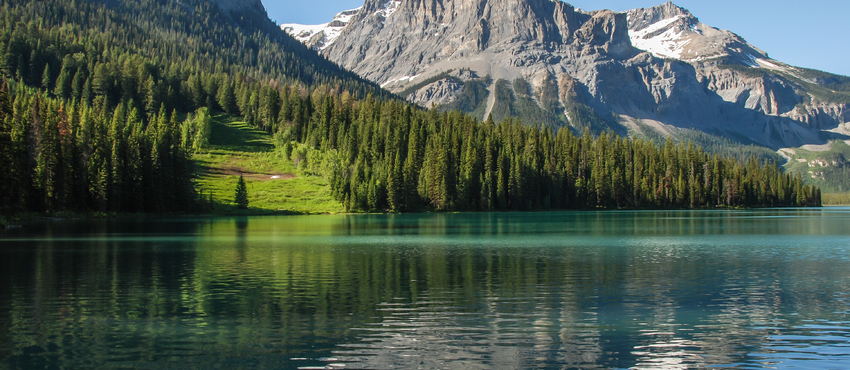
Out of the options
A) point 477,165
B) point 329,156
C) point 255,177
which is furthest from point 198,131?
point 477,165

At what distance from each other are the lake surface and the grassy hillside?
84782 mm

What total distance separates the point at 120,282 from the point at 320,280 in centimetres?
978

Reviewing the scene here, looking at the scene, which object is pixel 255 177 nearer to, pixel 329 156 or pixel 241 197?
pixel 329 156

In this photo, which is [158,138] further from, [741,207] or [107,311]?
[741,207]

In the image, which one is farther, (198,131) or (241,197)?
(198,131)

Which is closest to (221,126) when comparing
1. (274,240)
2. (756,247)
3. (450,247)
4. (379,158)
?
(379,158)

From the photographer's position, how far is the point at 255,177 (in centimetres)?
14788

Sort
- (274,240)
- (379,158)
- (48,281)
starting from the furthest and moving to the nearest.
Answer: (379,158)
(274,240)
(48,281)

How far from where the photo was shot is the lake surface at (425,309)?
1595 cm

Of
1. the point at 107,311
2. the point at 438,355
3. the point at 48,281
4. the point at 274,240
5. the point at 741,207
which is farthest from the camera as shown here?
the point at 741,207

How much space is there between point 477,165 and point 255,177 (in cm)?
5527

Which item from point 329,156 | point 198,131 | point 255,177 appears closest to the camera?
point 255,177

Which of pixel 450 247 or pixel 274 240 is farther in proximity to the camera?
pixel 274 240

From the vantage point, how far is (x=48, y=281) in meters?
29.0
